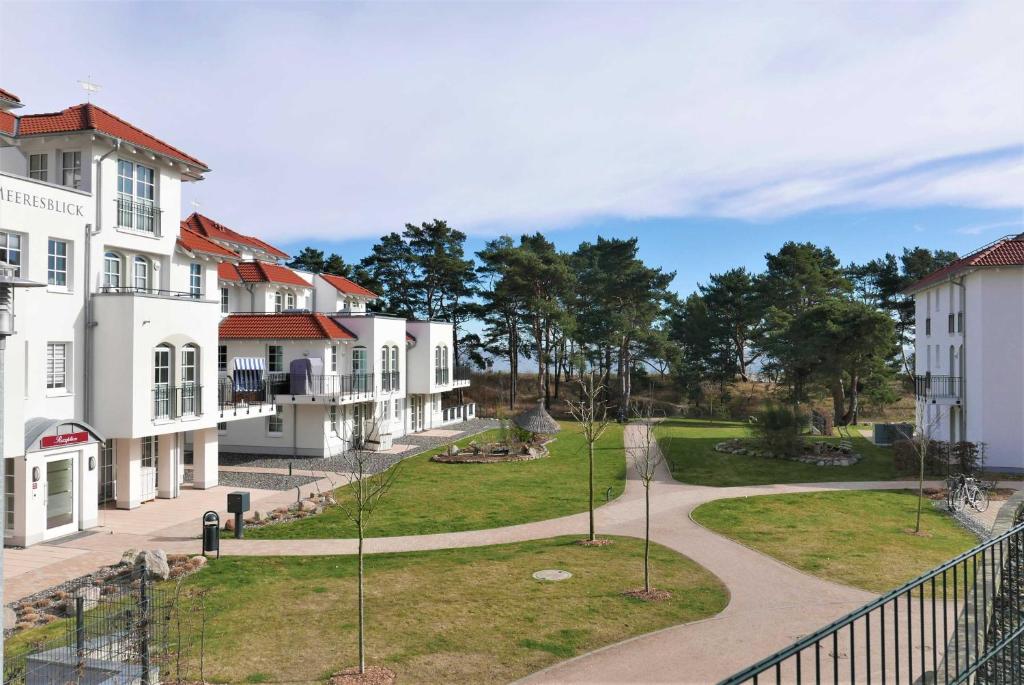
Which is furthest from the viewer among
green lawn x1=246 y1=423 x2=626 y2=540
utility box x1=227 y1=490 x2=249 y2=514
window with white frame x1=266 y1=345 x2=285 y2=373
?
window with white frame x1=266 y1=345 x2=285 y2=373

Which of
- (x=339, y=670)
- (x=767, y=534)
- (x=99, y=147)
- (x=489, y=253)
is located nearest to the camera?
(x=339, y=670)

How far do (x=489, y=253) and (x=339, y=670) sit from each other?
157 ft

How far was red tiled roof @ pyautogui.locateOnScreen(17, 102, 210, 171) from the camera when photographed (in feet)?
67.3

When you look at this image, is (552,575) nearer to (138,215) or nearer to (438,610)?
(438,610)

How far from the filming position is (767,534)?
18516mm

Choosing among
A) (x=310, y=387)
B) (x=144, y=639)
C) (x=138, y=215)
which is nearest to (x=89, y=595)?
(x=144, y=639)

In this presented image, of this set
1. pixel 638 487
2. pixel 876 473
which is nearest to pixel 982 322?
pixel 876 473

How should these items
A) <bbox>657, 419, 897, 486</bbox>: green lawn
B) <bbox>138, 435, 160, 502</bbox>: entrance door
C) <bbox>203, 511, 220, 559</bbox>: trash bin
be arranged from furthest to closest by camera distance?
<bbox>657, 419, 897, 486</bbox>: green lawn < <bbox>138, 435, 160, 502</bbox>: entrance door < <bbox>203, 511, 220, 559</bbox>: trash bin

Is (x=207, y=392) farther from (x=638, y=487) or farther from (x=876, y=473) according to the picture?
(x=876, y=473)

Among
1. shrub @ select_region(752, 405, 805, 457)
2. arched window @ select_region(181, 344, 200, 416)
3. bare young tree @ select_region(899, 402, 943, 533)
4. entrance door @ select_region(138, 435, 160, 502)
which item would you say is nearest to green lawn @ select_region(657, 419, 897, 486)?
shrub @ select_region(752, 405, 805, 457)

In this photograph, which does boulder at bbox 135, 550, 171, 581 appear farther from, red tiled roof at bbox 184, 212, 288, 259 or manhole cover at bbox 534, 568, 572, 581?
red tiled roof at bbox 184, 212, 288, 259

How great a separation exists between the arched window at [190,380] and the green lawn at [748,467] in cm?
1785

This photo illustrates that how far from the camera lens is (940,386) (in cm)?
3341

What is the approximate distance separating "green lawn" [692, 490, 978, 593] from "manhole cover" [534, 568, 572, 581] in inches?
203
